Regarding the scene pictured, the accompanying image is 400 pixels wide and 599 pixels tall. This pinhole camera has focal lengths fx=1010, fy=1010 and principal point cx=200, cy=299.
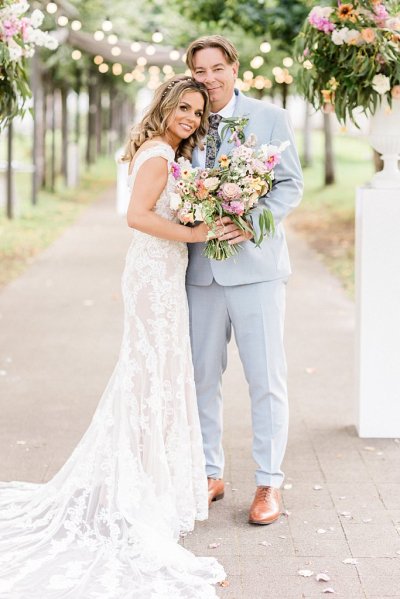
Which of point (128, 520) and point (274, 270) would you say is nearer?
point (128, 520)

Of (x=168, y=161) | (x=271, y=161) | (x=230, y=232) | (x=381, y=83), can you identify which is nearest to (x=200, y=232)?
→ (x=230, y=232)

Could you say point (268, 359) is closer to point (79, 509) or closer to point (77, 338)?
point (79, 509)

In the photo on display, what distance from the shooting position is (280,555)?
4.48 m

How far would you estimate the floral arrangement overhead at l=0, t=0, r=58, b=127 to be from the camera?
6.11 meters

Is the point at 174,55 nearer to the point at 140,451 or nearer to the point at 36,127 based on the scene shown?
the point at 36,127

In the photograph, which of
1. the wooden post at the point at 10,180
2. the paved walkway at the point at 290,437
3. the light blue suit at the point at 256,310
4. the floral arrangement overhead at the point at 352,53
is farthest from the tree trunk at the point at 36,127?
the light blue suit at the point at 256,310

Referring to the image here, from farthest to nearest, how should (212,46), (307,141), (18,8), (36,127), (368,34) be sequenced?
(307,141)
(36,127)
(18,8)
(368,34)
(212,46)

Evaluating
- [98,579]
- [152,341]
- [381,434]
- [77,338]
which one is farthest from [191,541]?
[77,338]

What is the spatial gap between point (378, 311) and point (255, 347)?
145cm

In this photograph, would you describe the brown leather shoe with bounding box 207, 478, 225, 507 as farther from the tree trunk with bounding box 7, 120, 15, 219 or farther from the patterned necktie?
the tree trunk with bounding box 7, 120, 15, 219

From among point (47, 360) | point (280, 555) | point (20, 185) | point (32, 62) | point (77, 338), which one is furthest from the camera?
point (20, 185)

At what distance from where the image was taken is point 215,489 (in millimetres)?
5191

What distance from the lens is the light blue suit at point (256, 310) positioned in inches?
190

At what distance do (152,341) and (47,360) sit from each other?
12.4 ft
